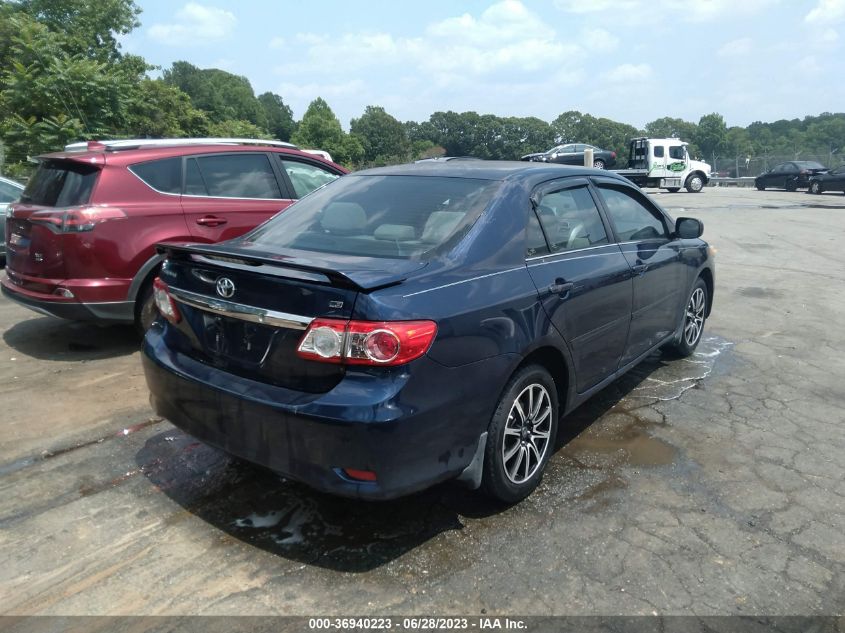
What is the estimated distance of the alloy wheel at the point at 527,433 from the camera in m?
3.12

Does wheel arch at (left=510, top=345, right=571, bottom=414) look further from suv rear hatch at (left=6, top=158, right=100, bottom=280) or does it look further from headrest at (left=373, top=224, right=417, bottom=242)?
suv rear hatch at (left=6, top=158, right=100, bottom=280)

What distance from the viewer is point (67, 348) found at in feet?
18.7

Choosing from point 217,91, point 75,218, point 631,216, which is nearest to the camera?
point 631,216

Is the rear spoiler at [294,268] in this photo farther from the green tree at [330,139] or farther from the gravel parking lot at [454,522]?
the green tree at [330,139]

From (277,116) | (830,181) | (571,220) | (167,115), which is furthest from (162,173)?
(277,116)

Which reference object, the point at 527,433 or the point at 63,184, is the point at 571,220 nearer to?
the point at 527,433

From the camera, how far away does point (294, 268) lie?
267cm

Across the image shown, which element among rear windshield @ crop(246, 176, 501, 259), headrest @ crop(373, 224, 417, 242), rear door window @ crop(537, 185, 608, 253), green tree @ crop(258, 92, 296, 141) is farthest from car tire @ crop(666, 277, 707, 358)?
green tree @ crop(258, 92, 296, 141)

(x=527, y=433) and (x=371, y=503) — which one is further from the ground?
(x=527, y=433)

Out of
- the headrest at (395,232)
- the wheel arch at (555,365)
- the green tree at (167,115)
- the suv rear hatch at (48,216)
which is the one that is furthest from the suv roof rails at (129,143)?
the green tree at (167,115)

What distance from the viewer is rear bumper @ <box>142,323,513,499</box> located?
8.15 ft

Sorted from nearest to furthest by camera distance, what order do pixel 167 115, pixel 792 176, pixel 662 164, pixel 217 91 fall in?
pixel 662 164 < pixel 792 176 < pixel 167 115 < pixel 217 91

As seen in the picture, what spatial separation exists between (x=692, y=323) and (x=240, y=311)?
13.4 ft

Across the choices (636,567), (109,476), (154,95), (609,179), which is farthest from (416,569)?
(154,95)
